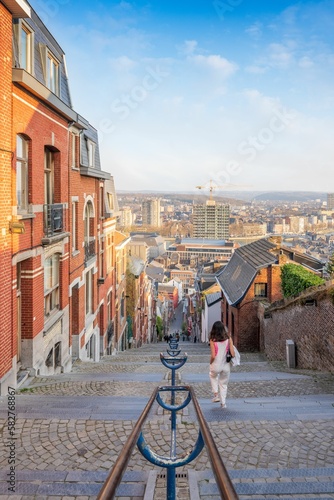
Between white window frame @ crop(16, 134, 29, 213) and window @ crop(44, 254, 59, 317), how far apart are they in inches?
99.7

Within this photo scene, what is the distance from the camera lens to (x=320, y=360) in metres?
11.2

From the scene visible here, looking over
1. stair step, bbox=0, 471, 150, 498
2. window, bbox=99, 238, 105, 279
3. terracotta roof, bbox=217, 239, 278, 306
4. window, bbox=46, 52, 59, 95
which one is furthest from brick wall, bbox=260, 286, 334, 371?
window, bbox=46, 52, 59, 95

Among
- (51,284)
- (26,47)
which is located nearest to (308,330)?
(51,284)

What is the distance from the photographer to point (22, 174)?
9773 mm

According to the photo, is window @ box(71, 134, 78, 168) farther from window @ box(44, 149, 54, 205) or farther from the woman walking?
the woman walking

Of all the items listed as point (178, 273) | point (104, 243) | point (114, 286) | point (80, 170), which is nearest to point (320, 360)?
point (80, 170)

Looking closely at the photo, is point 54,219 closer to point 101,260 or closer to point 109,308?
point 101,260

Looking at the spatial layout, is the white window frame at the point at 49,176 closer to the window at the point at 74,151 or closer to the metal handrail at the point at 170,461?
the window at the point at 74,151

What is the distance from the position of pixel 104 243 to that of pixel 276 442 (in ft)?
58.0

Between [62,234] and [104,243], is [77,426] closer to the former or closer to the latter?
[62,234]

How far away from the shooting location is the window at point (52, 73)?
37.2 feet

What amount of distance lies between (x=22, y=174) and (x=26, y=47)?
9.94ft

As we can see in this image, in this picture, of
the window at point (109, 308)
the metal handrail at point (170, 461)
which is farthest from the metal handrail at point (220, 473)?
the window at point (109, 308)

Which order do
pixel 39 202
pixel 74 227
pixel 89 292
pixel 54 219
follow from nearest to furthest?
pixel 39 202, pixel 54 219, pixel 74 227, pixel 89 292
